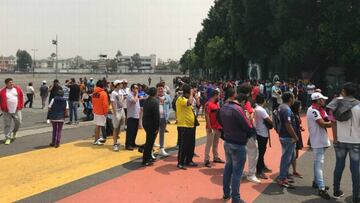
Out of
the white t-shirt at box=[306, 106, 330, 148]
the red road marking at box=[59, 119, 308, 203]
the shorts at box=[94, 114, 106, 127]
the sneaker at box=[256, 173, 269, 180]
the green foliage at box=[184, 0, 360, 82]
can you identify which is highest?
the green foliage at box=[184, 0, 360, 82]

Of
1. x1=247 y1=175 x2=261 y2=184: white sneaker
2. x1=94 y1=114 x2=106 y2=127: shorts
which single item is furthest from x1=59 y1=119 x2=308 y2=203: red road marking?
x1=94 y1=114 x2=106 y2=127: shorts

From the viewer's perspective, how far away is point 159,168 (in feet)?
31.4

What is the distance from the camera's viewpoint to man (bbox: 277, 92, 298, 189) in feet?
25.8

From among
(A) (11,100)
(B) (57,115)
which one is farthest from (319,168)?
(A) (11,100)

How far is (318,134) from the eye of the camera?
779 cm

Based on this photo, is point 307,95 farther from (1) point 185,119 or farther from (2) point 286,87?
(1) point 185,119

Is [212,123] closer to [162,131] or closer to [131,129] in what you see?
[162,131]

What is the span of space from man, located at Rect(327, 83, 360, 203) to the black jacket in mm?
3895

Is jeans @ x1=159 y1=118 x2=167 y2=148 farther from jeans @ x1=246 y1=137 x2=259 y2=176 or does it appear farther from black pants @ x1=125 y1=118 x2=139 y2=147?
jeans @ x1=246 y1=137 x2=259 y2=176

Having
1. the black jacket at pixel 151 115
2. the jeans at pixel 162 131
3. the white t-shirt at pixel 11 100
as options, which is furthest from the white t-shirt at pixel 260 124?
the white t-shirt at pixel 11 100

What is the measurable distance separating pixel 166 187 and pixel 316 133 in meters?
2.87

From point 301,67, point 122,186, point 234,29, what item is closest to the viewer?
point 122,186

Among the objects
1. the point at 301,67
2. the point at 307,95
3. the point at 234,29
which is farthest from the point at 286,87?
the point at 234,29

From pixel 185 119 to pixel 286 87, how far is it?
16568 millimetres
